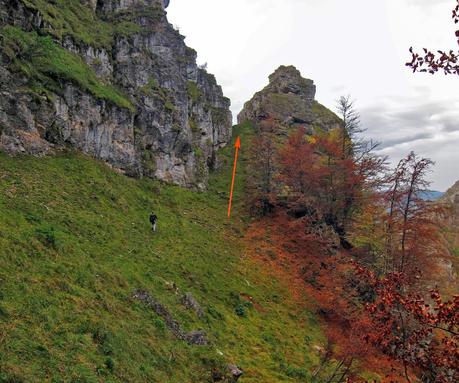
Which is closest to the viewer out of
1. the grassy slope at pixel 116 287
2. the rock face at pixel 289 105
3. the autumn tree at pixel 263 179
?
the grassy slope at pixel 116 287

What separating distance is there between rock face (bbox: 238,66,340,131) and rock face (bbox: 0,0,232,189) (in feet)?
73.4

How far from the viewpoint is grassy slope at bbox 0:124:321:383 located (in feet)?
36.9

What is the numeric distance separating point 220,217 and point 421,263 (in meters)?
21.4

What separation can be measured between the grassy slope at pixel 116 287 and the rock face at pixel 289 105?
46.5m

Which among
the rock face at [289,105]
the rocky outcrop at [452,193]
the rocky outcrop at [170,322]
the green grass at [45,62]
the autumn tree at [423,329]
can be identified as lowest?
the rocky outcrop at [170,322]

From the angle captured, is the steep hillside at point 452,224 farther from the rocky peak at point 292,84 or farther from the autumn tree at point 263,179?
the rocky peak at point 292,84

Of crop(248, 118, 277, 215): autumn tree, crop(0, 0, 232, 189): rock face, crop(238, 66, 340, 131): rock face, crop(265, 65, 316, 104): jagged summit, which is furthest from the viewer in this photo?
crop(265, 65, 316, 104): jagged summit

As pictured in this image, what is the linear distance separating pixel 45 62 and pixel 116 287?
22237 mm

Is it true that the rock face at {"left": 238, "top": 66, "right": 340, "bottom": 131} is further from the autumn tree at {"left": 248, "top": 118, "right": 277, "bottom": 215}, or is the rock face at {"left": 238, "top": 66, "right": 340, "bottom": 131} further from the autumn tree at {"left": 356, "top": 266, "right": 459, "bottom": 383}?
the autumn tree at {"left": 356, "top": 266, "right": 459, "bottom": 383}

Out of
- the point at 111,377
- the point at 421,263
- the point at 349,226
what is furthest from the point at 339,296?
the point at 111,377

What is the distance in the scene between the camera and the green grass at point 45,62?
90.1 feet

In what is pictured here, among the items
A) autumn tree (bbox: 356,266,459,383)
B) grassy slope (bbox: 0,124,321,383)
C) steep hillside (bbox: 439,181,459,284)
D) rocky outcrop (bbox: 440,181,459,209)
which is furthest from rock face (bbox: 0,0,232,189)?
rocky outcrop (bbox: 440,181,459,209)

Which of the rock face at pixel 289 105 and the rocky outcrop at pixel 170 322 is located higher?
the rock face at pixel 289 105

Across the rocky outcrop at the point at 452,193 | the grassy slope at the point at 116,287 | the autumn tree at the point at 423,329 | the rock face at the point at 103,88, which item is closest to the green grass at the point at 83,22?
the rock face at the point at 103,88
